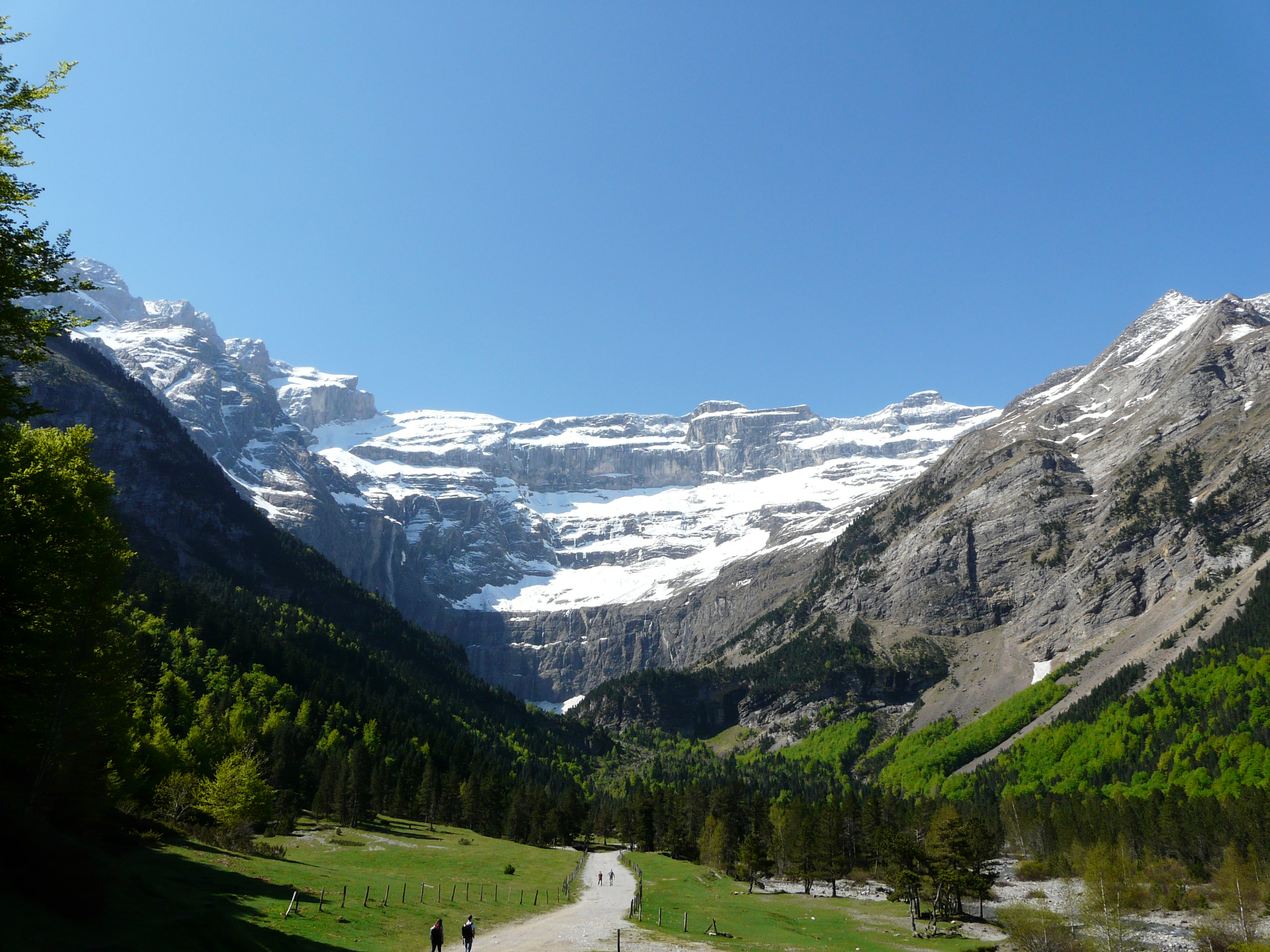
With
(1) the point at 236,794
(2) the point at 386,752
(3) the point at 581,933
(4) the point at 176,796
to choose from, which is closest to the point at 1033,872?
(3) the point at 581,933

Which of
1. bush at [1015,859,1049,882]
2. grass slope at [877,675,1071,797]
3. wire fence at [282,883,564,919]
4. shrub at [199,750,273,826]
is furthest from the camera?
grass slope at [877,675,1071,797]

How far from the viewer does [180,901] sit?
25.7 meters

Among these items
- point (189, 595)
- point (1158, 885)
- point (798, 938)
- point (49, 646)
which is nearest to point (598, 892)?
point (798, 938)

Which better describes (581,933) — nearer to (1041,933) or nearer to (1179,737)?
(1041,933)

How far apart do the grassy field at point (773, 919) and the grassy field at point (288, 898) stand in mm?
10764

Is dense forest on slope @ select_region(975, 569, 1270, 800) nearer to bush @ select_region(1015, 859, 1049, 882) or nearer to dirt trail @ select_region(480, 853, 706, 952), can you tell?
bush @ select_region(1015, 859, 1049, 882)

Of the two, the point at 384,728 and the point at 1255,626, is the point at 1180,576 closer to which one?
the point at 1255,626

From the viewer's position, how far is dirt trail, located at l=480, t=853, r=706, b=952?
120 feet

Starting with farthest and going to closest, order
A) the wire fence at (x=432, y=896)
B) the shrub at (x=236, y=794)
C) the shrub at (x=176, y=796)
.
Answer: the shrub at (x=236, y=794) < the shrub at (x=176, y=796) < the wire fence at (x=432, y=896)

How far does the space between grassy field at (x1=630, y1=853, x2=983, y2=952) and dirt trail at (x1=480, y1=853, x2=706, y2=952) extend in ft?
8.22

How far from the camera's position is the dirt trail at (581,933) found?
36.7 m

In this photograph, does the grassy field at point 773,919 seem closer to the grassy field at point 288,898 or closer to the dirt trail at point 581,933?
the dirt trail at point 581,933

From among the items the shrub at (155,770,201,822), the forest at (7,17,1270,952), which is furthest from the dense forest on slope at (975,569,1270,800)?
the shrub at (155,770,201,822)

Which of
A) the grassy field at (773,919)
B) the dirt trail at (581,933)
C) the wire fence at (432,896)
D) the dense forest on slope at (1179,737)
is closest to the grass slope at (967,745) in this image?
the dense forest on slope at (1179,737)
